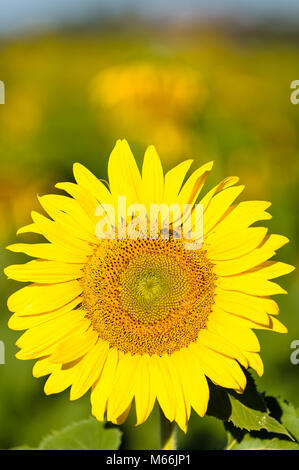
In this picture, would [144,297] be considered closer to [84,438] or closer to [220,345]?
[220,345]

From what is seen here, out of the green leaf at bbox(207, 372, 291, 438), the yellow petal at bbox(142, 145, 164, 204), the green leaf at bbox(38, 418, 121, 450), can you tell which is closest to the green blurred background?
the green leaf at bbox(38, 418, 121, 450)

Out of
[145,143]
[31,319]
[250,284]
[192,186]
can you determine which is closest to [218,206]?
[192,186]

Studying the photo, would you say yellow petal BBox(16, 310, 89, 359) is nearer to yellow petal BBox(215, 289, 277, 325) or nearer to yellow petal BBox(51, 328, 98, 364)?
yellow petal BBox(51, 328, 98, 364)

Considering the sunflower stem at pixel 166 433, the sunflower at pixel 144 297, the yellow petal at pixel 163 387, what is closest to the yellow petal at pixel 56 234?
the sunflower at pixel 144 297

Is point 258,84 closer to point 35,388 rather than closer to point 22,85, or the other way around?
point 22,85

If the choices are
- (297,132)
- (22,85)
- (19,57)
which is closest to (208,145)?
(297,132)

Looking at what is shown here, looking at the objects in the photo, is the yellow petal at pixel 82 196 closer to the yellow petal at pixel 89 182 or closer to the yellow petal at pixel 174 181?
the yellow petal at pixel 89 182
